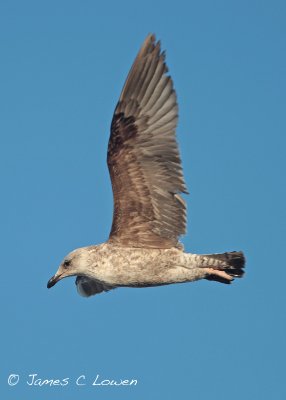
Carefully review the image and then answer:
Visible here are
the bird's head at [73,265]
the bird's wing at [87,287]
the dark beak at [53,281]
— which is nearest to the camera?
the bird's head at [73,265]

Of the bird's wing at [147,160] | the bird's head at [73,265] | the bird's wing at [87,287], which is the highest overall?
the bird's wing at [147,160]

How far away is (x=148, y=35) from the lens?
1476 cm

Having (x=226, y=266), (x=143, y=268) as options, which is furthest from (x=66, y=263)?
(x=226, y=266)

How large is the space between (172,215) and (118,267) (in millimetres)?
1169

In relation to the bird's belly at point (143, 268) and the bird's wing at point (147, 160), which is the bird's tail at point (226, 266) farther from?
the bird's wing at point (147, 160)

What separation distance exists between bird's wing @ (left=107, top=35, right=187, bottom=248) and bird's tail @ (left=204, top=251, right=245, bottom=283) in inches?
26.7

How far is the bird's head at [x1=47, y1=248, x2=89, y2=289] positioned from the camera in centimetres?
1492

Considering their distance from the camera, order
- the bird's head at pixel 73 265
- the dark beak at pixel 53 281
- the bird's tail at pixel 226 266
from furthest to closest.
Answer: the dark beak at pixel 53 281
the bird's tail at pixel 226 266
the bird's head at pixel 73 265

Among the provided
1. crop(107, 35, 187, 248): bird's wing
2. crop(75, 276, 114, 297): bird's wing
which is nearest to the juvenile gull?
crop(107, 35, 187, 248): bird's wing

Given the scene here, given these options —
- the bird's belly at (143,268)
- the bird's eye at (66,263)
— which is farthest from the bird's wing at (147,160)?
the bird's eye at (66,263)

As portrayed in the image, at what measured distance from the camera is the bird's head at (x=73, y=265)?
1492 cm

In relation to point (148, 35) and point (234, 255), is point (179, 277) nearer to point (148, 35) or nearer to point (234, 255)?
point (234, 255)

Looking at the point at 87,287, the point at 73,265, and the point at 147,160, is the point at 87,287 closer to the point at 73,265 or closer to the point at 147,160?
the point at 73,265

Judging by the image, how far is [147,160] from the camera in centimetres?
1465
